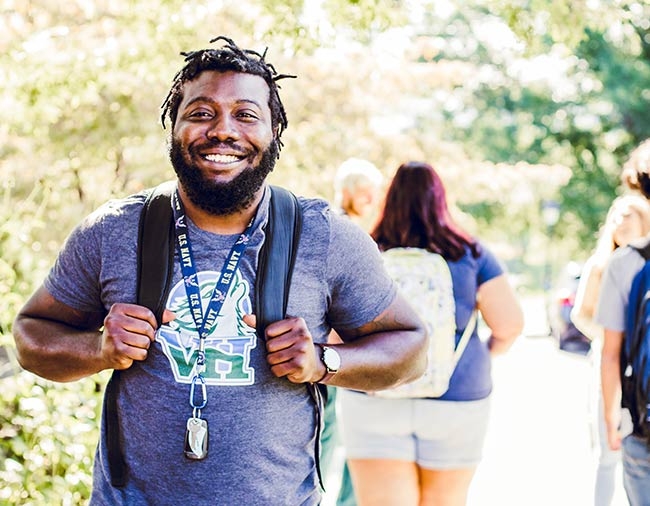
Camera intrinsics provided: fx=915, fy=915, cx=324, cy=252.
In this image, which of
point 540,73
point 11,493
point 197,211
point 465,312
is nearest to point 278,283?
point 197,211

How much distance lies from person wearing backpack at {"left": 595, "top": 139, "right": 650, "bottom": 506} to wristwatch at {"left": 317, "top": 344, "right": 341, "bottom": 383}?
4.93 feet

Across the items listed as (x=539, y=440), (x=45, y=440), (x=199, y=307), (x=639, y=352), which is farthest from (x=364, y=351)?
(x=539, y=440)

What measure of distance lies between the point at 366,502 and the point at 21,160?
548 centimetres

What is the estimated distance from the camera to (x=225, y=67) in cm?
250

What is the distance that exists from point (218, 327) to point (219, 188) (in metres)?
0.38

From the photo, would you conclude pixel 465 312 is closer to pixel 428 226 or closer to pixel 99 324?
pixel 428 226

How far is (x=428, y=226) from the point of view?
4.18m

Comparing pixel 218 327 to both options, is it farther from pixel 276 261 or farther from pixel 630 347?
pixel 630 347

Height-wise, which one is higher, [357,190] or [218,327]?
[357,190]

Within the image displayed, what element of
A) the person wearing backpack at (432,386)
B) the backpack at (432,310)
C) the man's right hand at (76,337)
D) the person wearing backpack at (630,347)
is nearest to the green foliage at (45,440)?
the person wearing backpack at (432,386)

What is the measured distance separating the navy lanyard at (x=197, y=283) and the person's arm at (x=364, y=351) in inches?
3.9

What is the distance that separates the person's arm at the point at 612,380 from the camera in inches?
152

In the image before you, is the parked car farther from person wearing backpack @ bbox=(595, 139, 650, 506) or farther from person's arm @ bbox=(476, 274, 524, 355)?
person wearing backpack @ bbox=(595, 139, 650, 506)

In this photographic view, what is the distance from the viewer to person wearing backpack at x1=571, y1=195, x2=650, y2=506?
471 centimetres
